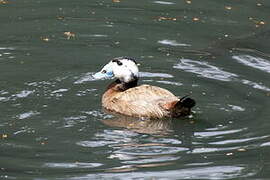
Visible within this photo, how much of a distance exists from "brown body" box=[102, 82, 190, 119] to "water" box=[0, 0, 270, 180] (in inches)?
5.4

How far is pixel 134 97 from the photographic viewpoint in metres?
10.9

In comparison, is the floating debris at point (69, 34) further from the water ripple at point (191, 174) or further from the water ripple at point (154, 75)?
the water ripple at point (191, 174)

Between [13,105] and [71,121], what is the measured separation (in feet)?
2.99

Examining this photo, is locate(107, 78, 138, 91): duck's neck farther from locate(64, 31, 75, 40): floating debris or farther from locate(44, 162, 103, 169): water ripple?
locate(44, 162, 103, 169): water ripple

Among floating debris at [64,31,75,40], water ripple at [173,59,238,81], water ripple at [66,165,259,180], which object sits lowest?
water ripple at [66,165,259,180]

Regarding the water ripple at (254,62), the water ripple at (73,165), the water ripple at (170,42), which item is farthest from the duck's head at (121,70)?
the water ripple at (73,165)

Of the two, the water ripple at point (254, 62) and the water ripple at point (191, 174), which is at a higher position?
the water ripple at point (254, 62)

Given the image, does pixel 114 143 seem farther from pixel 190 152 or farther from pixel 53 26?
pixel 53 26

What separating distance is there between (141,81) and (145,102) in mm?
1397

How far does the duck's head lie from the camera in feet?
37.0

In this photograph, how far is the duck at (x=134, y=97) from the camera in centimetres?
1048

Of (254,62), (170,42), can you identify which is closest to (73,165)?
(254,62)

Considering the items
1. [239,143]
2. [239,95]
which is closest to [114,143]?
[239,143]

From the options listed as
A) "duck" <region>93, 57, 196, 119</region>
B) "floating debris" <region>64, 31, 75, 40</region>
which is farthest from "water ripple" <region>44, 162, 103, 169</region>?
"floating debris" <region>64, 31, 75, 40</region>
